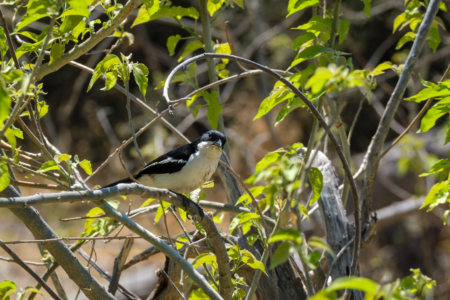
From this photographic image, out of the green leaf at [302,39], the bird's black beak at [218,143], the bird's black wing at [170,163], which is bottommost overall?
the bird's black wing at [170,163]

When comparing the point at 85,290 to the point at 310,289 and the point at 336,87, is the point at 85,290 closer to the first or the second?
the point at 310,289

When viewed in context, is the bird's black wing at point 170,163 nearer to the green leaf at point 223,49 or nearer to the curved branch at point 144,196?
the green leaf at point 223,49

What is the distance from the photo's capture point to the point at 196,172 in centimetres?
346

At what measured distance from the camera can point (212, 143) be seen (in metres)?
3.43

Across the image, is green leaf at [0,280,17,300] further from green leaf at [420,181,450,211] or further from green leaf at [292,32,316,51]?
green leaf at [420,181,450,211]

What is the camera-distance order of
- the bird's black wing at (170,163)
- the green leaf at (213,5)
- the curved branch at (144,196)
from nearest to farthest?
the curved branch at (144,196) < the green leaf at (213,5) < the bird's black wing at (170,163)

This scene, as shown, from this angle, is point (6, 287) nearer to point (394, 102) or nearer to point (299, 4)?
point (299, 4)

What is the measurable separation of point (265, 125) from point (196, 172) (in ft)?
23.4

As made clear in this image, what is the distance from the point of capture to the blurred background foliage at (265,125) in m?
7.40

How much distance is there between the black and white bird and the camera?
3.45 metres

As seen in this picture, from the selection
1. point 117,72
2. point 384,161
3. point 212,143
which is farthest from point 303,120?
point 117,72

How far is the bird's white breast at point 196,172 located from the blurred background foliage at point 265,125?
2925 mm

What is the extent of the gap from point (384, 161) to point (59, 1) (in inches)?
300

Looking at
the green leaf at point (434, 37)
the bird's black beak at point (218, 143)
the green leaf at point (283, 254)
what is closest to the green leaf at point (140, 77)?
the green leaf at point (283, 254)
